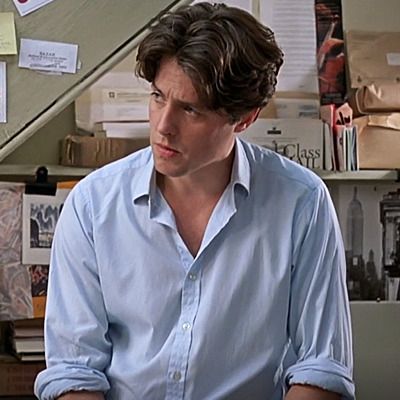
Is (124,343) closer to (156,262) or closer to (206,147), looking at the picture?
(156,262)

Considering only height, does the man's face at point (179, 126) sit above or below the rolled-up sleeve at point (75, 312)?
above

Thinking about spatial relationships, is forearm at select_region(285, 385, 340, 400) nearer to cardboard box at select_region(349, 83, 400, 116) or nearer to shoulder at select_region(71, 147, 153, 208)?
shoulder at select_region(71, 147, 153, 208)

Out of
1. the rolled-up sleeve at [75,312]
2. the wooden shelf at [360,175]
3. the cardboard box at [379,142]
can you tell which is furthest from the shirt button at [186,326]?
the cardboard box at [379,142]

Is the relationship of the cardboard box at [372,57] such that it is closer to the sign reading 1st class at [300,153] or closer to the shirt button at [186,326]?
the sign reading 1st class at [300,153]

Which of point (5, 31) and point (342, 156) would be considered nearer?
point (5, 31)

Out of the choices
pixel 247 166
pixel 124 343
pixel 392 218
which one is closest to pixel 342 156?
pixel 392 218

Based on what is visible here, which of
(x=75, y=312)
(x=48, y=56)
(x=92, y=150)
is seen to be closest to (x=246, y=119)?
(x=75, y=312)

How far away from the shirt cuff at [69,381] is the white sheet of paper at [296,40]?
144cm

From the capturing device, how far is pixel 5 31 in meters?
1.79

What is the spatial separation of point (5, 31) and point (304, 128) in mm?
997

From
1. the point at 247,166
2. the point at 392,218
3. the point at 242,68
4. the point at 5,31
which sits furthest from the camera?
the point at 392,218

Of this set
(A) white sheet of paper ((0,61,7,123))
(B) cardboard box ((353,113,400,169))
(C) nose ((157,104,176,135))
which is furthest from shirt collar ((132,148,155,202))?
(B) cardboard box ((353,113,400,169))

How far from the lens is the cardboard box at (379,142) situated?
251 cm

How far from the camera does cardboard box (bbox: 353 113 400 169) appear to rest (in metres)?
2.51
